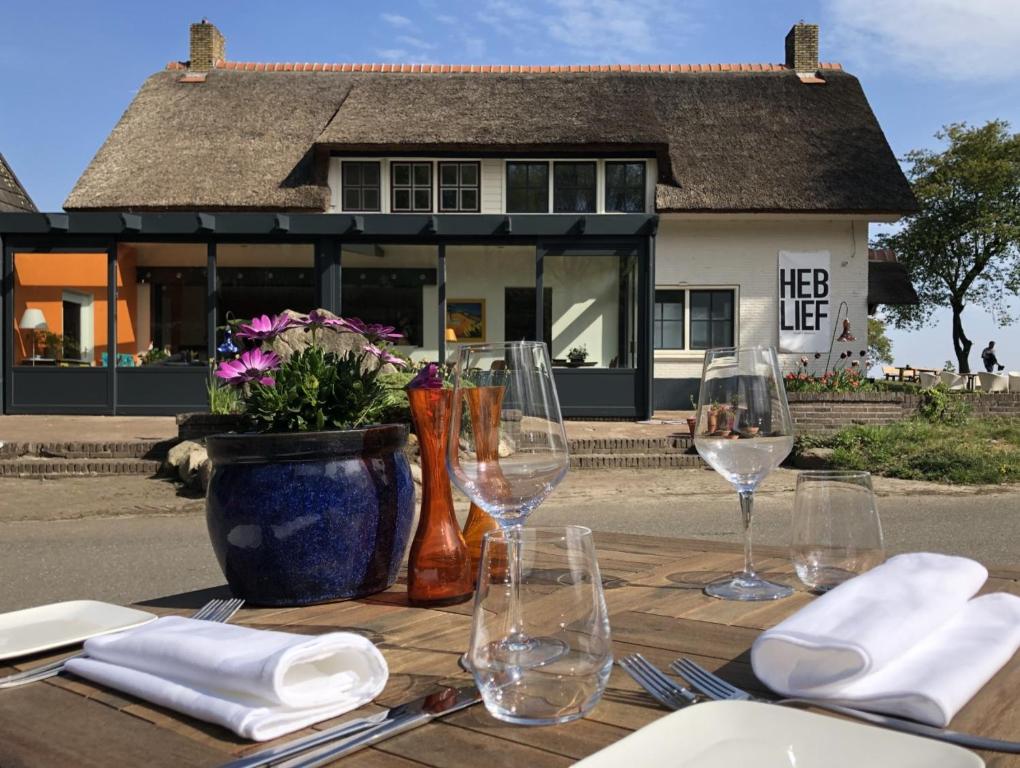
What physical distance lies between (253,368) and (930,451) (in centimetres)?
947

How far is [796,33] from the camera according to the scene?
64.9 ft

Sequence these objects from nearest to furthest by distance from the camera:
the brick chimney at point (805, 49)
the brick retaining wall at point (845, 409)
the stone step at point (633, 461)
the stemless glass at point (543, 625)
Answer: the stemless glass at point (543, 625), the stone step at point (633, 461), the brick retaining wall at point (845, 409), the brick chimney at point (805, 49)

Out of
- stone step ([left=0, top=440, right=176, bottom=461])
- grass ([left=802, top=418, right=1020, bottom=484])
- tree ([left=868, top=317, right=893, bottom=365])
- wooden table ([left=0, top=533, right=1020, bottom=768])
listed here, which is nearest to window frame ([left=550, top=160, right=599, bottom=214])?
grass ([left=802, top=418, right=1020, bottom=484])

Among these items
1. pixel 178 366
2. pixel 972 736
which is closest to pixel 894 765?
pixel 972 736

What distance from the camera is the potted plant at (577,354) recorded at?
604 inches

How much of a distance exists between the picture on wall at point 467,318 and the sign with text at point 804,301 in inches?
215

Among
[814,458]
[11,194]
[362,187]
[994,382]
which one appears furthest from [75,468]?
[994,382]

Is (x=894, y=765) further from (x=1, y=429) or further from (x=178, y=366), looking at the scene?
(x=178, y=366)

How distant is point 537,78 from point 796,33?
→ 608cm

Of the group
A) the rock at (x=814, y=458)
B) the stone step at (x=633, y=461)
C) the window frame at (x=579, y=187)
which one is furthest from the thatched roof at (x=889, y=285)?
the stone step at (x=633, y=461)

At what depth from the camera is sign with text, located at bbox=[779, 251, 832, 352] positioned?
53.0ft

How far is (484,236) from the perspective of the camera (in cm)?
1455

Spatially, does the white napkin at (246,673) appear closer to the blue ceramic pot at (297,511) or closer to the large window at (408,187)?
the blue ceramic pot at (297,511)

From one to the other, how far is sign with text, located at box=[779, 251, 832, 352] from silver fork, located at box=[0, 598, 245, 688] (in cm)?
1571
